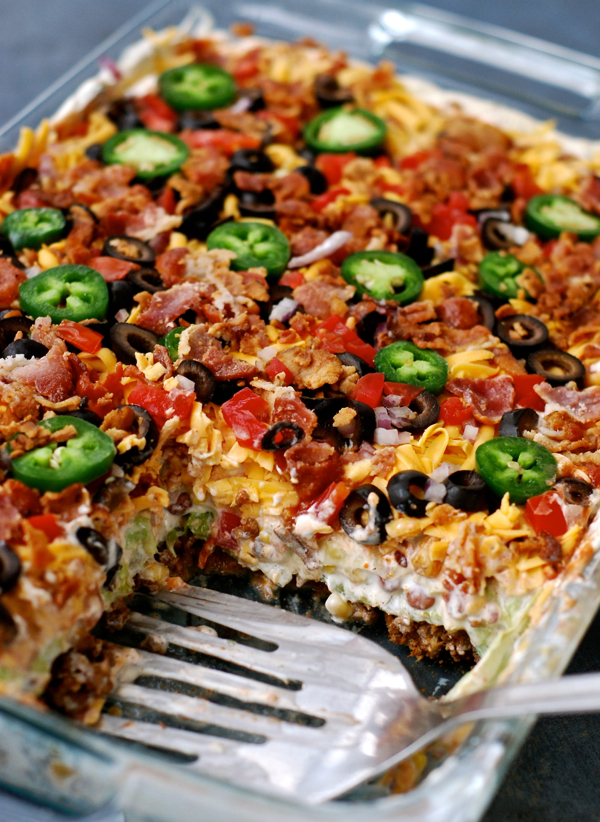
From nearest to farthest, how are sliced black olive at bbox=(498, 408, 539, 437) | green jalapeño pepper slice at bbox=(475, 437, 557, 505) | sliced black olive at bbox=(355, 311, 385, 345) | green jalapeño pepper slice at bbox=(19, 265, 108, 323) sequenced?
green jalapeño pepper slice at bbox=(475, 437, 557, 505) < sliced black olive at bbox=(498, 408, 539, 437) < green jalapeño pepper slice at bbox=(19, 265, 108, 323) < sliced black olive at bbox=(355, 311, 385, 345)

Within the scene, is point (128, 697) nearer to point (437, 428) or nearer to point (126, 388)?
point (126, 388)

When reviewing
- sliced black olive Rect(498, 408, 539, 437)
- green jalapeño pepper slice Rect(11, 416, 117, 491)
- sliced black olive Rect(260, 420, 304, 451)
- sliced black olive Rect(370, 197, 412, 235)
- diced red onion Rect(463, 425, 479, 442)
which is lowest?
sliced black olive Rect(498, 408, 539, 437)

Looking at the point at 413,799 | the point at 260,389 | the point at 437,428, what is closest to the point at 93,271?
the point at 260,389

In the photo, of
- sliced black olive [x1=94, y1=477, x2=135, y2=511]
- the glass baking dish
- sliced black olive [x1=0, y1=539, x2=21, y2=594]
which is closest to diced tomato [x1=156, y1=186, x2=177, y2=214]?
the glass baking dish

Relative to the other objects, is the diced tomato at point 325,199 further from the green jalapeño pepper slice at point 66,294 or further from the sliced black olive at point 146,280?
the green jalapeño pepper slice at point 66,294

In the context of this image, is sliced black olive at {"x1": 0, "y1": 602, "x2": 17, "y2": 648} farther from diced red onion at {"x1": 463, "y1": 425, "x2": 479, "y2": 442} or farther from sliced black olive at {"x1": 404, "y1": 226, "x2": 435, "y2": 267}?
sliced black olive at {"x1": 404, "y1": 226, "x2": 435, "y2": 267}

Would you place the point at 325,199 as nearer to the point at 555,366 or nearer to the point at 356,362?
the point at 356,362
